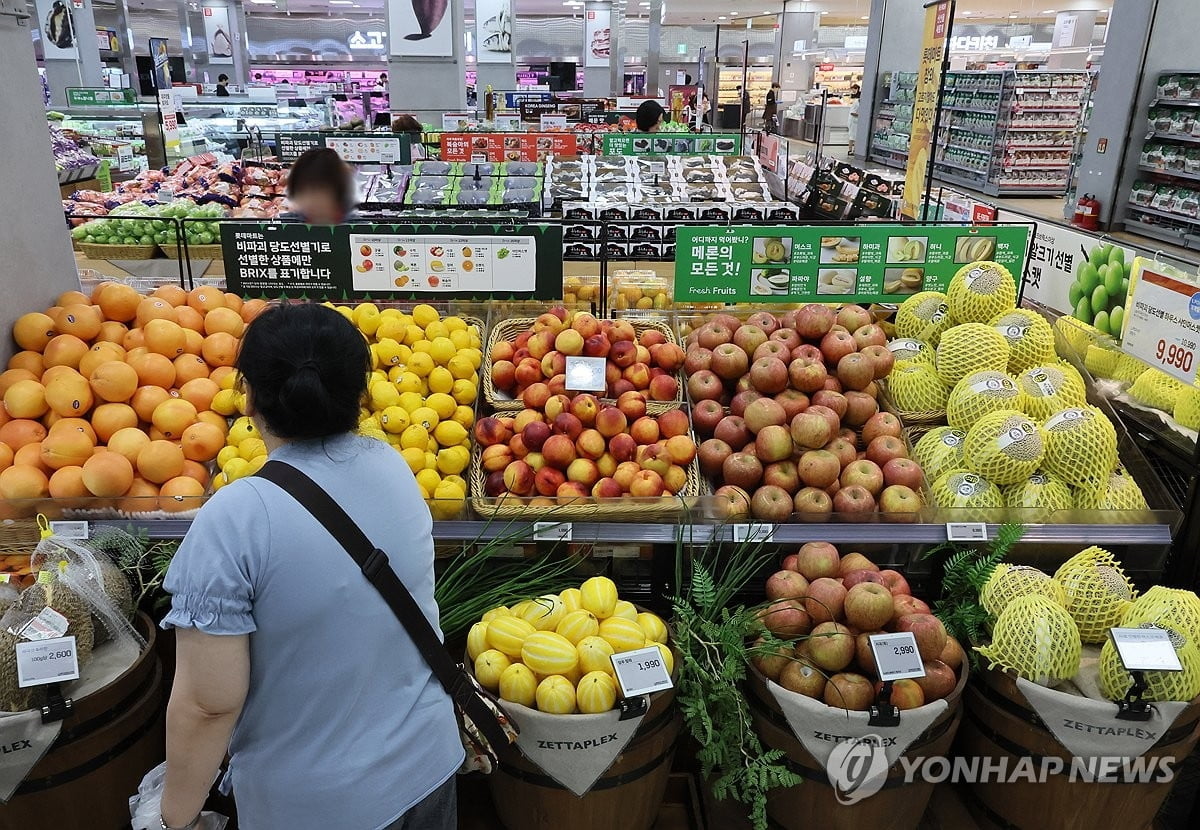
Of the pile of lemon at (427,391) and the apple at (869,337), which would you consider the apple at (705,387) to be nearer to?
the apple at (869,337)

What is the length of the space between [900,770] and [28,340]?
10.2ft

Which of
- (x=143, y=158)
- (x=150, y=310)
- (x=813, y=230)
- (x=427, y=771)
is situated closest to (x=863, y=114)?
(x=143, y=158)

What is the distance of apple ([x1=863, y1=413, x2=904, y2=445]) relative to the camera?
2.79 meters

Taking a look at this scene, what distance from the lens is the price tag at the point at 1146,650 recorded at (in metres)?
1.87

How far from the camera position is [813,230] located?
337 centimetres

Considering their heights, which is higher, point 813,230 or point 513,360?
point 813,230

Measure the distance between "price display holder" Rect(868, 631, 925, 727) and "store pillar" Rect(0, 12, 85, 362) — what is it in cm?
303

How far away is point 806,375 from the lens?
9.37 ft

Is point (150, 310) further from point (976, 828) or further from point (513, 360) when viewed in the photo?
point (976, 828)

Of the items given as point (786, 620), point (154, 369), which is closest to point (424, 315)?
point (154, 369)

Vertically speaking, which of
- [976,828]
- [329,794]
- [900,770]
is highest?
[329,794]

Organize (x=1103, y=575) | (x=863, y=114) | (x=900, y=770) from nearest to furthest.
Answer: (x=900, y=770) < (x=1103, y=575) < (x=863, y=114)

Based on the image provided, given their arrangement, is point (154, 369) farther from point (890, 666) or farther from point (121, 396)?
point (890, 666)

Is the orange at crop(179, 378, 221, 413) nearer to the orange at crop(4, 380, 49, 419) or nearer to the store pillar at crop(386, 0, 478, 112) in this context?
the orange at crop(4, 380, 49, 419)
